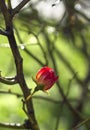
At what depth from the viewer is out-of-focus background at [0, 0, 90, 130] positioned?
2141mm

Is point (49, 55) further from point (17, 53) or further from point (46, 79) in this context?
point (17, 53)

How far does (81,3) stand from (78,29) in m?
0.54

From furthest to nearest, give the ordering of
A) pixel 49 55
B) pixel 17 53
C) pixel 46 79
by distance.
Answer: pixel 49 55 → pixel 46 79 → pixel 17 53

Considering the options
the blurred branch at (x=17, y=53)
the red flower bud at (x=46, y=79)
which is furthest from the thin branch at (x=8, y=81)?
the red flower bud at (x=46, y=79)

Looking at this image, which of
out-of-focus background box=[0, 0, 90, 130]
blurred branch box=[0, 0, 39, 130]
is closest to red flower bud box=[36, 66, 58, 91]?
blurred branch box=[0, 0, 39, 130]

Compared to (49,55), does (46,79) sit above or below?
above

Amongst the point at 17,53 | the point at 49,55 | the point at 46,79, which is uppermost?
the point at 17,53

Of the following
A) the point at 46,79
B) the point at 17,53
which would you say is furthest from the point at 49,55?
the point at 17,53

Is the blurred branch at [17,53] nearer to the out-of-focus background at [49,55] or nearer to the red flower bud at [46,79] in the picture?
the red flower bud at [46,79]

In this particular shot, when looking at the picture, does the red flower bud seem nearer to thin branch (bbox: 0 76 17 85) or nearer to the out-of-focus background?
thin branch (bbox: 0 76 17 85)

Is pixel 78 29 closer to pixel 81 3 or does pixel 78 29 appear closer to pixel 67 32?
pixel 67 32

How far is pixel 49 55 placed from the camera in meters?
2.79

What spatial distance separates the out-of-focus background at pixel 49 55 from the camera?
214cm

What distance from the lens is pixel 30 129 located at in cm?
139
